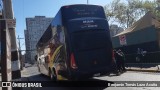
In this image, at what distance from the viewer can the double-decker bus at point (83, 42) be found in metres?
13.3

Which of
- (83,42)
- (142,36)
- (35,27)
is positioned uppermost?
(35,27)

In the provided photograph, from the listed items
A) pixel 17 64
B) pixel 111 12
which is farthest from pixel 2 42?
pixel 111 12

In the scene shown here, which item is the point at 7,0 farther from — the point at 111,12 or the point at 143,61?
the point at 111,12

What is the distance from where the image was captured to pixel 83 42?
13578 millimetres

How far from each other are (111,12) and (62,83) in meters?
63.0

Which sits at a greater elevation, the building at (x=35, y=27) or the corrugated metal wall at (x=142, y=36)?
the building at (x=35, y=27)

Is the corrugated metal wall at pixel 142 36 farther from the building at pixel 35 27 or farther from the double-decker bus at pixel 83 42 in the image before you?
the building at pixel 35 27

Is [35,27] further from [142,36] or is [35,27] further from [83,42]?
[83,42]

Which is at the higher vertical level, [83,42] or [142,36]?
[142,36]

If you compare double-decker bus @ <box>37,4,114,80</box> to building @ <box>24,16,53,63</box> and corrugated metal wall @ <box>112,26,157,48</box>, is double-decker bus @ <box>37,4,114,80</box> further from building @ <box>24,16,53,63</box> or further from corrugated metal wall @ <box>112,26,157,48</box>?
building @ <box>24,16,53,63</box>

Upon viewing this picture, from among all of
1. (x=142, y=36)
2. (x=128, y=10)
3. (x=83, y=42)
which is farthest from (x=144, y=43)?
(x=128, y=10)

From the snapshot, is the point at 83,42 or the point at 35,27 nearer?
the point at 83,42

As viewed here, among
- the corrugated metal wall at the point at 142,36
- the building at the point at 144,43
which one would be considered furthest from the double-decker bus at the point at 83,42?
the corrugated metal wall at the point at 142,36

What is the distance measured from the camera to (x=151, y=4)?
78062 millimetres
